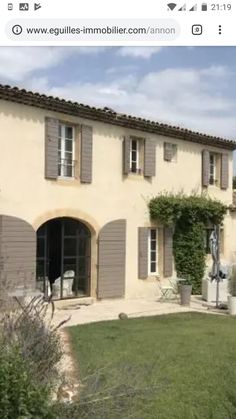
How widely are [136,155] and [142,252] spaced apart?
297 cm

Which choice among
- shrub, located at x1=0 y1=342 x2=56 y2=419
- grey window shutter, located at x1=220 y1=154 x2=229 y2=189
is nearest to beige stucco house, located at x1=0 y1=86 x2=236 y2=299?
grey window shutter, located at x1=220 y1=154 x2=229 y2=189

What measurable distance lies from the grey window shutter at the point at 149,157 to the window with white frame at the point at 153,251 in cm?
188

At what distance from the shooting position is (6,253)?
540 inches

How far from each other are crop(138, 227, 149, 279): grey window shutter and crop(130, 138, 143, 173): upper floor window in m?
1.83

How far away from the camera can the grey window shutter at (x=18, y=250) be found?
1373 centimetres

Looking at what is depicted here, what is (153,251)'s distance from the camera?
18500 millimetres

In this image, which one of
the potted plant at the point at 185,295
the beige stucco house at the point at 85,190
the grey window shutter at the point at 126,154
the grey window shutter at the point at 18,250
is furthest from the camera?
the grey window shutter at the point at 126,154

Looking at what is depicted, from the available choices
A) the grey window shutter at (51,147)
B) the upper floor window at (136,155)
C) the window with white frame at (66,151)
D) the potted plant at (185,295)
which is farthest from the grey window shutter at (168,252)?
the grey window shutter at (51,147)

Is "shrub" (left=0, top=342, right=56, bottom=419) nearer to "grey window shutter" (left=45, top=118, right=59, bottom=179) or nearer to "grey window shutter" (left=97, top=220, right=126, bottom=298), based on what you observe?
"grey window shutter" (left=45, top=118, right=59, bottom=179)

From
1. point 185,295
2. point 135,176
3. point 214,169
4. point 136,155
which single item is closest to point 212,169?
point 214,169

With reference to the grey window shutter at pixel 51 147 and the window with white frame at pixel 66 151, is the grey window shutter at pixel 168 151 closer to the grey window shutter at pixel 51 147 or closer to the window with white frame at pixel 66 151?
the window with white frame at pixel 66 151

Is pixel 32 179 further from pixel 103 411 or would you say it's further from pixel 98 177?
pixel 103 411

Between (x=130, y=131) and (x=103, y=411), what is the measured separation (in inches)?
520

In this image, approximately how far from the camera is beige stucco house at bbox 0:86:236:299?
1409cm
